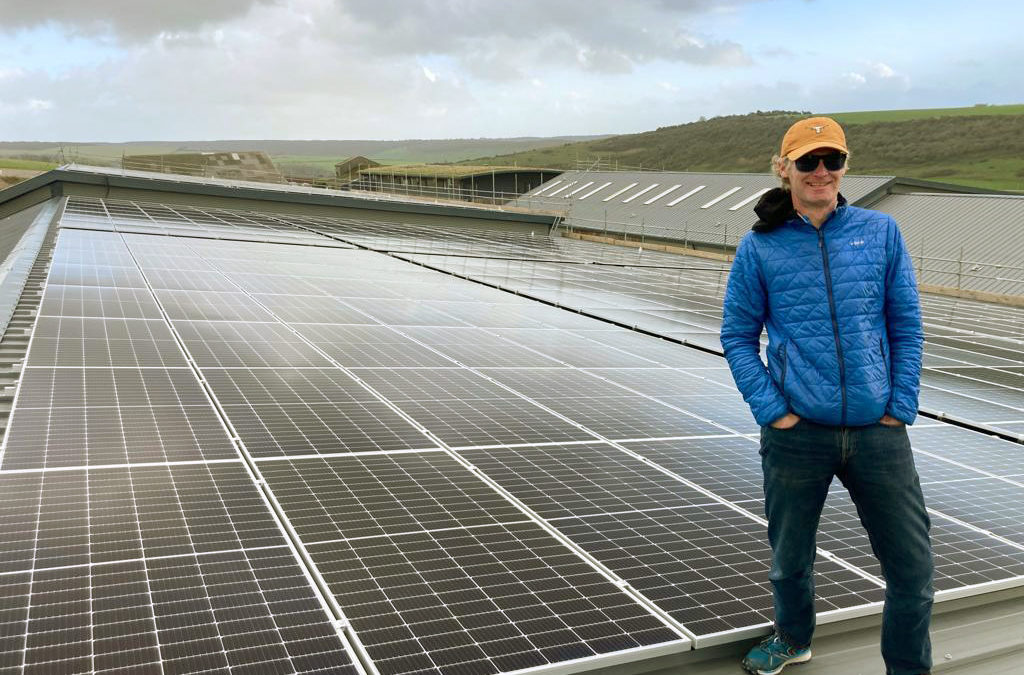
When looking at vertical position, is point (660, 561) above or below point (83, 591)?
below

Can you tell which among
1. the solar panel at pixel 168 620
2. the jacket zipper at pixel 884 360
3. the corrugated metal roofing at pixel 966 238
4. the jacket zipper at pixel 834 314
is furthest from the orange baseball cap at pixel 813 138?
the corrugated metal roofing at pixel 966 238

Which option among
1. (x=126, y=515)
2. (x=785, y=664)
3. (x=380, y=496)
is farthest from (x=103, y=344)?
(x=785, y=664)

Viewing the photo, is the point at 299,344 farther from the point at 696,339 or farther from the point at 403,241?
the point at 403,241

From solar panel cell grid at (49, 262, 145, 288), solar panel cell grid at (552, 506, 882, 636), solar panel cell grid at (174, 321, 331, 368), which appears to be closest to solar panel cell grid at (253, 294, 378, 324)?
solar panel cell grid at (174, 321, 331, 368)

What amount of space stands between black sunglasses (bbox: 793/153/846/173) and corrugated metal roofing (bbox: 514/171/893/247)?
3470 cm

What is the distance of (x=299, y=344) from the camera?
424 inches

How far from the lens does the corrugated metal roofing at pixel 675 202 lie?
1559 inches

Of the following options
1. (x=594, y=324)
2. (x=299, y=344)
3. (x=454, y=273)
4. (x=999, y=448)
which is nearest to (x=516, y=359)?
(x=299, y=344)

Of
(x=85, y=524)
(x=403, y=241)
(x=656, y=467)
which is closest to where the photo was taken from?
(x=85, y=524)

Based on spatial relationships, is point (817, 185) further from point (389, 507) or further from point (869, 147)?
point (869, 147)

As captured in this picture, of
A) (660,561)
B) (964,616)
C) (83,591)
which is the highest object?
(83,591)

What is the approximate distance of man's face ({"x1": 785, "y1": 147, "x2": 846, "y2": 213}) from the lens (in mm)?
4191

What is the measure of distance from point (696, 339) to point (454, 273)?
8.25 meters

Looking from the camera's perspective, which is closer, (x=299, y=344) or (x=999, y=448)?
(x=999, y=448)
